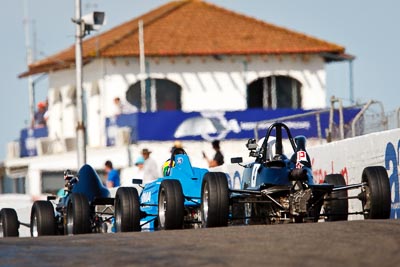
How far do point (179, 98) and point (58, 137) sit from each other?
182 inches

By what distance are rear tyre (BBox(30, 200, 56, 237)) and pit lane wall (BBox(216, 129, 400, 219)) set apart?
384 cm

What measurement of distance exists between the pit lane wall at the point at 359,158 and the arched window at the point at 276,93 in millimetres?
34710

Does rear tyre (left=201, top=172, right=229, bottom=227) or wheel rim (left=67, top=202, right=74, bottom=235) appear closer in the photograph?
rear tyre (left=201, top=172, right=229, bottom=227)

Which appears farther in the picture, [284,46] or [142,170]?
[284,46]

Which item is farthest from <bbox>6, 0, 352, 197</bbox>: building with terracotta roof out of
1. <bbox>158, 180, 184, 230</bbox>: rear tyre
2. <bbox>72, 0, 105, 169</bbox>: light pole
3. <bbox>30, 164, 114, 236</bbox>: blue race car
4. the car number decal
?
<bbox>158, 180, 184, 230</bbox>: rear tyre

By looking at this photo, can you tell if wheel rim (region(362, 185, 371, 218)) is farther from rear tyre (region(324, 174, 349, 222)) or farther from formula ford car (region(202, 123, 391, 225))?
rear tyre (region(324, 174, 349, 222))

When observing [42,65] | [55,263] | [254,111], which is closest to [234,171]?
[55,263]

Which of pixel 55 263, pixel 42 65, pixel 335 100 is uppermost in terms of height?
pixel 42 65

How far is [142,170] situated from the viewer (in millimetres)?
29266

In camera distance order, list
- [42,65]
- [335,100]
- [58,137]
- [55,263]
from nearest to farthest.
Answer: [55,263] → [335,100] → [58,137] → [42,65]

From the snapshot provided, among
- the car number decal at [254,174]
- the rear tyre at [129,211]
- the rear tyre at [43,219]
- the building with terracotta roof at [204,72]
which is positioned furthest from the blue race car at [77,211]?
the building with terracotta roof at [204,72]

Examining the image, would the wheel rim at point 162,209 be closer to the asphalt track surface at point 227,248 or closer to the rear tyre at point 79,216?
the rear tyre at point 79,216

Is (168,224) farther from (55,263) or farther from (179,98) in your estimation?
(179,98)

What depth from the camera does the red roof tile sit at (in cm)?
5750
